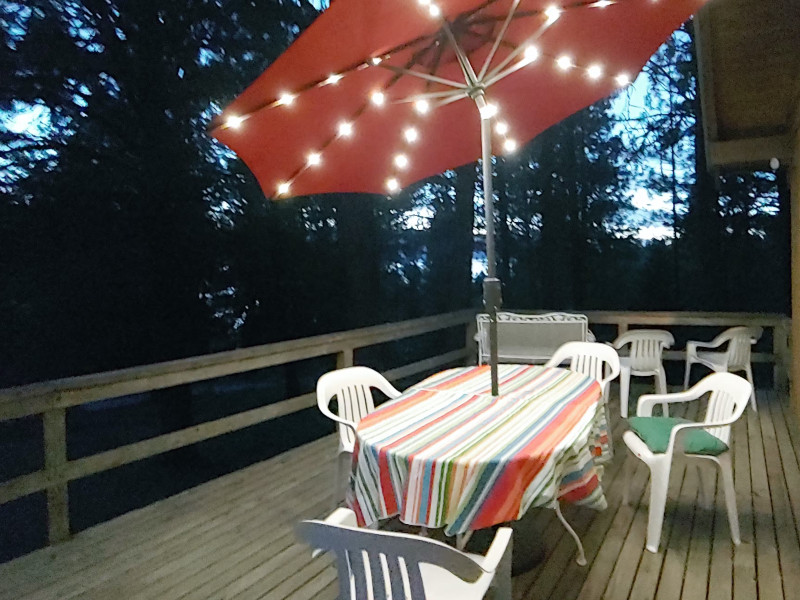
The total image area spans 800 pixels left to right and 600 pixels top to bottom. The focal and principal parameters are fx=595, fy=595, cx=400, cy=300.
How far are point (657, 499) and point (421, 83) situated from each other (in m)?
2.07

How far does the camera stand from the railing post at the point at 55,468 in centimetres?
275

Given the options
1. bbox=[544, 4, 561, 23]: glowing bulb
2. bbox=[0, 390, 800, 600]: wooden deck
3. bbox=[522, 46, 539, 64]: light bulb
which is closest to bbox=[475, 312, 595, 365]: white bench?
bbox=[0, 390, 800, 600]: wooden deck

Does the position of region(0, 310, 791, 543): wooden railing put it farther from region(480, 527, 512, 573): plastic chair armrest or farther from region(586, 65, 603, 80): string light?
region(586, 65, 603, 80): string light

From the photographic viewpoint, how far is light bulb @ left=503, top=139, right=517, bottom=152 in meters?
3.42

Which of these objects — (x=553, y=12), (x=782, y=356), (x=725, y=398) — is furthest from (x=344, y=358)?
(x=782, y=356)

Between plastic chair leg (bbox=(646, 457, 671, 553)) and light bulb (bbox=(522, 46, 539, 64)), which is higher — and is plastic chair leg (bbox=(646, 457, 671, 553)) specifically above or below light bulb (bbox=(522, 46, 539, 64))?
below

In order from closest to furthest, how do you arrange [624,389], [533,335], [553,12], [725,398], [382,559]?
[382,559] → [553,12] → [725,398] → [624,389] → [533,335]

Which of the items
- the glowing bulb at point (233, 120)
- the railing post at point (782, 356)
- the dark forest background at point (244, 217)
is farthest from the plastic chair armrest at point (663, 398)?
the dark forest background at point (244, 217)

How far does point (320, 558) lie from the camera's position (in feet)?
8.30

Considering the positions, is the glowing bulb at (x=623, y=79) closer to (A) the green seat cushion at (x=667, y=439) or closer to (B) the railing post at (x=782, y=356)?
(A) the green seat cushion at (x=667, y=439)

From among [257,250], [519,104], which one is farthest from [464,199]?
[519,104]

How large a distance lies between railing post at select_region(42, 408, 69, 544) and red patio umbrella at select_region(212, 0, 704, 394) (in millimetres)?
1463

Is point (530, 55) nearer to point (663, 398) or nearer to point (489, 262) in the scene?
point (489, 262)

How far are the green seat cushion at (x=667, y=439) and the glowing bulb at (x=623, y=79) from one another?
5.38 feet
